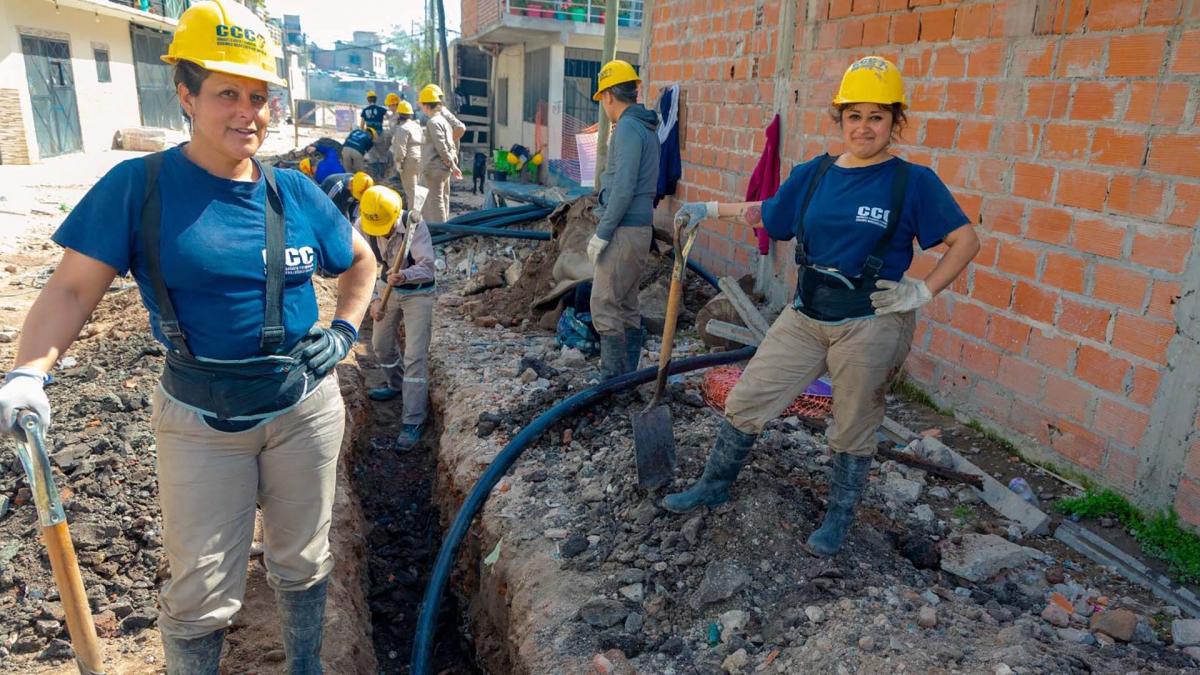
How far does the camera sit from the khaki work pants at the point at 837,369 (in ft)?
9.27

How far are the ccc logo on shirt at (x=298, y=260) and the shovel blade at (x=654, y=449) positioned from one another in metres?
1.72

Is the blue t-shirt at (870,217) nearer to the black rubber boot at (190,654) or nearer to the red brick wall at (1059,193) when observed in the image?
the red brick wall at (1059,193)

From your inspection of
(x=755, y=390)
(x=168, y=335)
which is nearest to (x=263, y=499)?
(x=168, y=335)

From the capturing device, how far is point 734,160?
6.75 meters

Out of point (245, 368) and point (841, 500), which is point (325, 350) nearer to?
point (245, 368)

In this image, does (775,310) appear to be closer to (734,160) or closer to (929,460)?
(734,160)

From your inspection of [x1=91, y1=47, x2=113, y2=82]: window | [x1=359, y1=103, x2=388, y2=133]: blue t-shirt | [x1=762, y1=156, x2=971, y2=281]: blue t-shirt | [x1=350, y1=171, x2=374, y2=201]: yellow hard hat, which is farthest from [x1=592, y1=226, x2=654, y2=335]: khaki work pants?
[x1=91, y1=47, x2=113, y2=82]: window

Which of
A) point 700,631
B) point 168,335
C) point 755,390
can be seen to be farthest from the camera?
point 755,390

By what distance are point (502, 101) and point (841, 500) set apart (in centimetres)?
2235

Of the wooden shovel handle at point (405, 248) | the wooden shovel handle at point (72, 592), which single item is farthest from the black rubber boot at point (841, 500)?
the wooden shovel handle at point (405, 248)

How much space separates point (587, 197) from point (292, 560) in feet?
17.0

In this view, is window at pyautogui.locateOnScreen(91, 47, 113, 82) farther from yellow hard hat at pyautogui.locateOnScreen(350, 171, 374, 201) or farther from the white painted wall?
yellow hard hat at pyautogui.locateOnScreen(350, 171, 374, 201)

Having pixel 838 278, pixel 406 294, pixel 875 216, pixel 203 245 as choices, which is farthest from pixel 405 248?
pixel 875 216

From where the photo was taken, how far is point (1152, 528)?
128 inches
